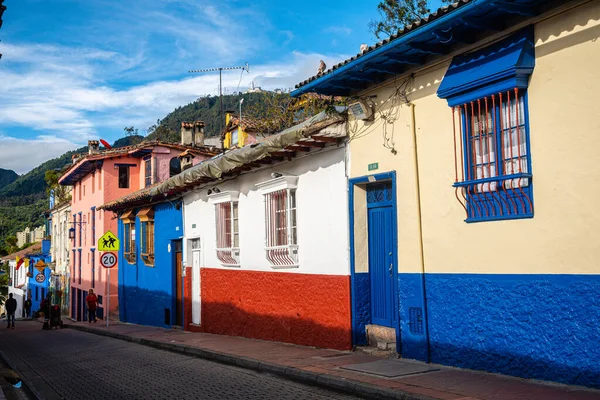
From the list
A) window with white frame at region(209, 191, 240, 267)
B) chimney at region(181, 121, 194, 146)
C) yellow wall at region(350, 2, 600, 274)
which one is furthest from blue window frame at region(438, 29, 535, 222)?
chimney at region(181, 121, 194, 146)

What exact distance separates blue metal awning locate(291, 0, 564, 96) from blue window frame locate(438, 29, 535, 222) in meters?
0.26

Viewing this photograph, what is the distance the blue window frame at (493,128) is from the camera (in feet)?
25.4

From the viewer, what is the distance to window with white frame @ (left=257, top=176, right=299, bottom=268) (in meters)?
13.0

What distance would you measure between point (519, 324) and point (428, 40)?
12.7ft

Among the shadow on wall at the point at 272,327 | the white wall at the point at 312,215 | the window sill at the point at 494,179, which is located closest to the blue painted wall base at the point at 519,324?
the window sill at the point at 494,179

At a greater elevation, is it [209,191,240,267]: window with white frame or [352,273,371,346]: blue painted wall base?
[209,191,240,267]: window with white frame

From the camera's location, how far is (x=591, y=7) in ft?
22.9

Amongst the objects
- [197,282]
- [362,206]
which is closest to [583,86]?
[362,206]

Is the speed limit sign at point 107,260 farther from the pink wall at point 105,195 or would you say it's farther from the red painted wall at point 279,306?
the pink wall at point 105,195

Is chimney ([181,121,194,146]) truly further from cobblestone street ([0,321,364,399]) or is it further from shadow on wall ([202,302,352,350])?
cobblestone street ([0,321,364,399])

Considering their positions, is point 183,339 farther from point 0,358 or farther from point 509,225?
point 509,225

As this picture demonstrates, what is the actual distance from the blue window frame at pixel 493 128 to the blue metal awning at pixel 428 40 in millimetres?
256

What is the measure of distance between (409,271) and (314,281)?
287cm

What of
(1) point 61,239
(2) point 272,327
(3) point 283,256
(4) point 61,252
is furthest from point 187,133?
(3) point 283,256
